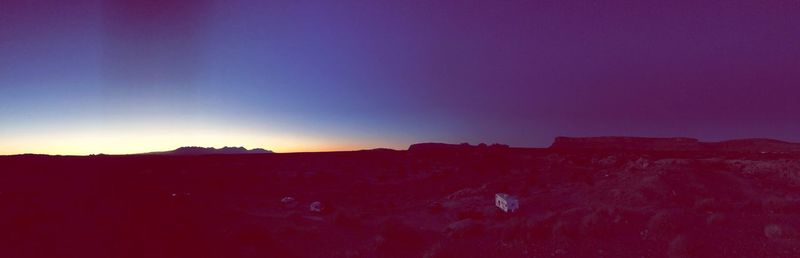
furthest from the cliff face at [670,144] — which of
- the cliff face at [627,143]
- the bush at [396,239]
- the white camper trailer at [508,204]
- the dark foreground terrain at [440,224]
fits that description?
the bush at [396,239]

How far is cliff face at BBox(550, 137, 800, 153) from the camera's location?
10300 cm

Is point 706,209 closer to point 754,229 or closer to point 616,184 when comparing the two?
point 754,229

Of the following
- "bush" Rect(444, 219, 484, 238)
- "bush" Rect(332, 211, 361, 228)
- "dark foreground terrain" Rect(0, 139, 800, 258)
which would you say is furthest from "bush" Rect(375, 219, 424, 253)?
"bush" Rect(332, 211, 361, 228)

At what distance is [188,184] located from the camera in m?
38.7

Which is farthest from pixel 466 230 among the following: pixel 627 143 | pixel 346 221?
pixel 627 143

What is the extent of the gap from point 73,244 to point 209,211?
19.2 feet

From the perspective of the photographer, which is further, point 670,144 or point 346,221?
point 670,144

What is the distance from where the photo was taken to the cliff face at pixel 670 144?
103 metres

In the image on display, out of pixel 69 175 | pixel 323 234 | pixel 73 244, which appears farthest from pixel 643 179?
pixel 69 175

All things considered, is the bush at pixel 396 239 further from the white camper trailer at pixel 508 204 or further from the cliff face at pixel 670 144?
the cliff face at pixel 670 144

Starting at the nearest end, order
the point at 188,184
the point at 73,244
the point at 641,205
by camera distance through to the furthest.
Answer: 1. the point at 73,244
2. the point at 641,205
3. the point at 188,184

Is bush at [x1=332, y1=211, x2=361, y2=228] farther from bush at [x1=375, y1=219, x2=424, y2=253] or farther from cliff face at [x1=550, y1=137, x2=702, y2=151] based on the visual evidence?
cliff face at [x1=550, y1=137, x2=702, y2=151]

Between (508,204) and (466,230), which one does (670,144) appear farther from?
(466,230)

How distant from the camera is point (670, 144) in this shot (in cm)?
12162
